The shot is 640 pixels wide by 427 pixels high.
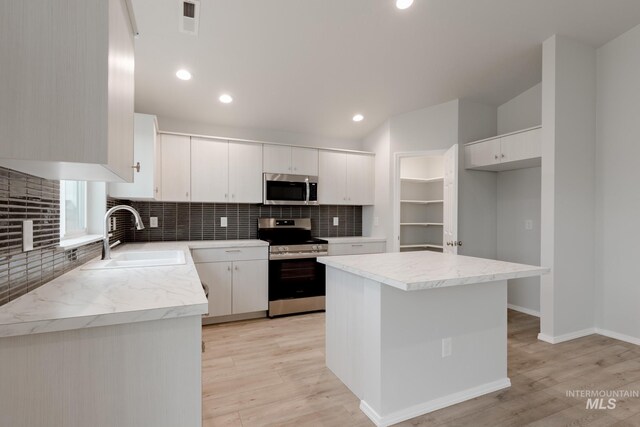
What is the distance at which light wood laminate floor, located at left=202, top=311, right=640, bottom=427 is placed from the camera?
188cm

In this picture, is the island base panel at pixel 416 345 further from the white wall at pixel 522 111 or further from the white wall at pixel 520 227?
the white wall at pixel 522 111

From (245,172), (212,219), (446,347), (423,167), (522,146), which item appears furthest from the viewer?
(423,167)

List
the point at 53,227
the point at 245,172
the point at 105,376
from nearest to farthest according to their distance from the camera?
1. the point at 105,376
2. the point at 53,227
3. the point at 245,172

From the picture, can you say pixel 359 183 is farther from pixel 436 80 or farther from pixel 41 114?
pixel 41 114

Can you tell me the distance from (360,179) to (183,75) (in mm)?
2572

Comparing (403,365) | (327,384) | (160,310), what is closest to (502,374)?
(403,365)

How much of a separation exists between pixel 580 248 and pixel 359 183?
2576 millimetres

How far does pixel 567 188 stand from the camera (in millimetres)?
3104

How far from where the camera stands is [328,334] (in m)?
2.51

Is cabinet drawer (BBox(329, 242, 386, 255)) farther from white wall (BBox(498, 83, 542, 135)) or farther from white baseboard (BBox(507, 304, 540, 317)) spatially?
white wall (BBox(498, 83, 542, 135))

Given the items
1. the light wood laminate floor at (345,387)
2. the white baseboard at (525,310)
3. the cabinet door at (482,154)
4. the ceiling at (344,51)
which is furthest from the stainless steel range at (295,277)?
the white baseboard at (525,310)

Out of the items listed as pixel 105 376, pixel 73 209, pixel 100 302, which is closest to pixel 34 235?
pixel 100 302

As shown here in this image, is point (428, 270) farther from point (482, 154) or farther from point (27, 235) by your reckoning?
point (482, 154)

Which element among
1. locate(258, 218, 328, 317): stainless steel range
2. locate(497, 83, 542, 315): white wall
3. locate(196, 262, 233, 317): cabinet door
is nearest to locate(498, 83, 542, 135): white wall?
locate(497, 83, 542, 315): white wall
